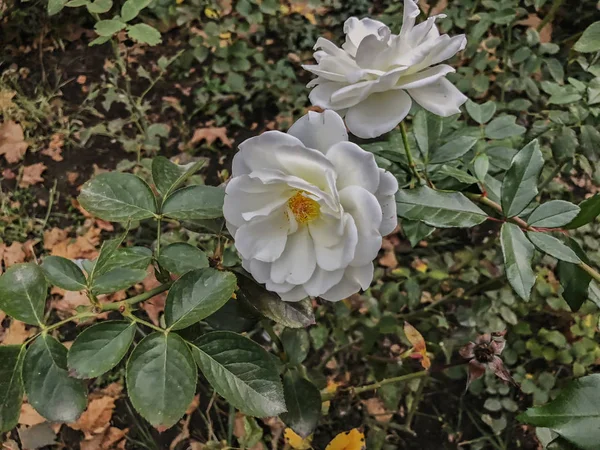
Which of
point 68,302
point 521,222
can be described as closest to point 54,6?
point 68,302

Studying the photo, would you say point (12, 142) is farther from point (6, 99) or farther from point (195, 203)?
point (195, 203)

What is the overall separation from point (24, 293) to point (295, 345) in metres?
0.63

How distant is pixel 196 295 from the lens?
0.79 m

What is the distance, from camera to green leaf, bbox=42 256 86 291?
33.0 inches

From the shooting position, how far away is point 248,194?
2.48ft

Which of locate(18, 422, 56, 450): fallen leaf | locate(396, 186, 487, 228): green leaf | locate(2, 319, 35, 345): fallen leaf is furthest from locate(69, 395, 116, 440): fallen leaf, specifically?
locate(396, 186, 487, 228): green leaf

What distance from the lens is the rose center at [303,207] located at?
784 millimetres

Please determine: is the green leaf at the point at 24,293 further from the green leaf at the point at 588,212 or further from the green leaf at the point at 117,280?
the green leaf at the point at 588,212

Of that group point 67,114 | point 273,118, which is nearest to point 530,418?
point 273,118

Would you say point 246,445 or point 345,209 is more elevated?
point 345,209

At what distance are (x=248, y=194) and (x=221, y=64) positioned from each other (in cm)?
185

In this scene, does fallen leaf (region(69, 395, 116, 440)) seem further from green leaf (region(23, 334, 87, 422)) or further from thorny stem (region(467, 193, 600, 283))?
thorny stem (region(467, 193, 600, 283))

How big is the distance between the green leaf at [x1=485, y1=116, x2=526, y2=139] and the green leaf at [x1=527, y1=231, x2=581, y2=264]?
0.56 m

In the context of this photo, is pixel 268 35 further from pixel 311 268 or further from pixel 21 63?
pixel 311 268
